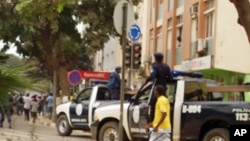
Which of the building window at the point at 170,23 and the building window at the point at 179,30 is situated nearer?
the building window at the point at 179,30

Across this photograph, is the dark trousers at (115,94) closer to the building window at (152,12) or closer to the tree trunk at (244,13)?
the tree trunk at (244,13)

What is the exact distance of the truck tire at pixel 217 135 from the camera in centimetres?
1184

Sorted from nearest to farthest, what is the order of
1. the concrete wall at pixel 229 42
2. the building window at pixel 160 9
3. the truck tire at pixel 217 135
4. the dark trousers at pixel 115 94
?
1. the truck tire at pixel 217 135
2. the dark trousers at pixel 115 94
3. the concrete wall at pixel 229 42
4. the building window at pixel 160 9

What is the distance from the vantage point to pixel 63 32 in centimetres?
2927

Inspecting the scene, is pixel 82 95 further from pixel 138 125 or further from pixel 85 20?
pixel 85 20

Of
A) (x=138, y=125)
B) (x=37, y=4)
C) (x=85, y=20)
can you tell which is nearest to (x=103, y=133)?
(x=138, y=125)

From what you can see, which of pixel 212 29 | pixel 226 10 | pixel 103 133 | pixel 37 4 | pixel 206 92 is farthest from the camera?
pixel 212 29

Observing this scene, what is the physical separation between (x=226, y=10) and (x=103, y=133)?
12540 mm

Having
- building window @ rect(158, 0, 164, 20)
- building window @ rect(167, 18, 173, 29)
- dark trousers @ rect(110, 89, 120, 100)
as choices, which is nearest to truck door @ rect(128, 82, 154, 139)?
dark trousers @ rect(110, 89, 120, 100)

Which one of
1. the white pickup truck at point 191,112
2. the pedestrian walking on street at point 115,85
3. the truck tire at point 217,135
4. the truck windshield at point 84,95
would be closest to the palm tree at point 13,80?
the white pickup truck at point 191,112

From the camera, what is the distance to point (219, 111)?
12.0m

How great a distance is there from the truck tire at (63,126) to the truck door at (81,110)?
0.61 m

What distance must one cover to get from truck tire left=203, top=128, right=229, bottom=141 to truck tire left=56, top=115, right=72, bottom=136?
799 cm

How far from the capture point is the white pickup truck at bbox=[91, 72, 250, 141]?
11898 millimetres
